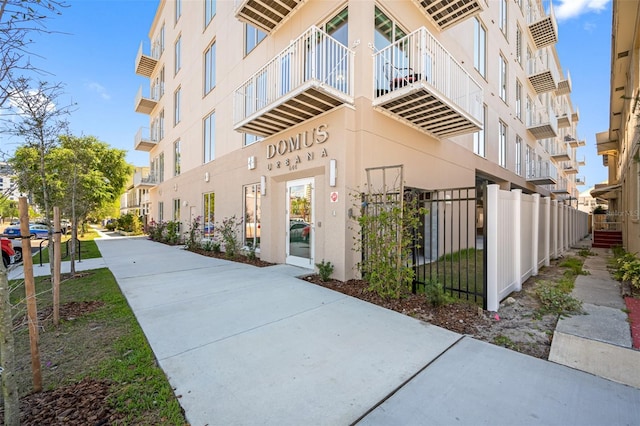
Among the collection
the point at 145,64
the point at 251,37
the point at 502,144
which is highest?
the point at 145,64

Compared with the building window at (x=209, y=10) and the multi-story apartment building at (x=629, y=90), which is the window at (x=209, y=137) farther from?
the multi-story apartment building at (x=629, y=90)

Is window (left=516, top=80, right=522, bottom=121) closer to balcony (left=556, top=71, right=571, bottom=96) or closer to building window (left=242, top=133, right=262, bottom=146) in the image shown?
balcony (left=556, top=71, right=571, bottom=96)

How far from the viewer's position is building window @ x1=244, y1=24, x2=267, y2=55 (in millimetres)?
10063

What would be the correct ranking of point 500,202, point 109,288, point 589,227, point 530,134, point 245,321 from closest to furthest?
point 245,321
point 500,202
point 109,288
point 530,134
point 589,227

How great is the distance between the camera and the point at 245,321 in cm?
438

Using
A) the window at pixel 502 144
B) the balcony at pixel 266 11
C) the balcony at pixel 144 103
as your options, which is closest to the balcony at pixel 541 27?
the window at pixel 502 144

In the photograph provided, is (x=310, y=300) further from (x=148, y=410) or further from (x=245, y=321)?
(x=148, y=410)

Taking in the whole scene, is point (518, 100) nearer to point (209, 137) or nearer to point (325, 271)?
point (209, 137)

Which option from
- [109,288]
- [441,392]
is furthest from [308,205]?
[441,392]

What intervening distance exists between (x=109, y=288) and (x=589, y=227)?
111 feet

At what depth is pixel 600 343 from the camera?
11.2 ft

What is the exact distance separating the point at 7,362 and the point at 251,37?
1093 cm

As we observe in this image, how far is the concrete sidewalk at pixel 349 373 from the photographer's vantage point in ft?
8.13

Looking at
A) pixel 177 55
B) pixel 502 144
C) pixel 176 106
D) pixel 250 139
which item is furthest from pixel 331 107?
pixel 177 55
